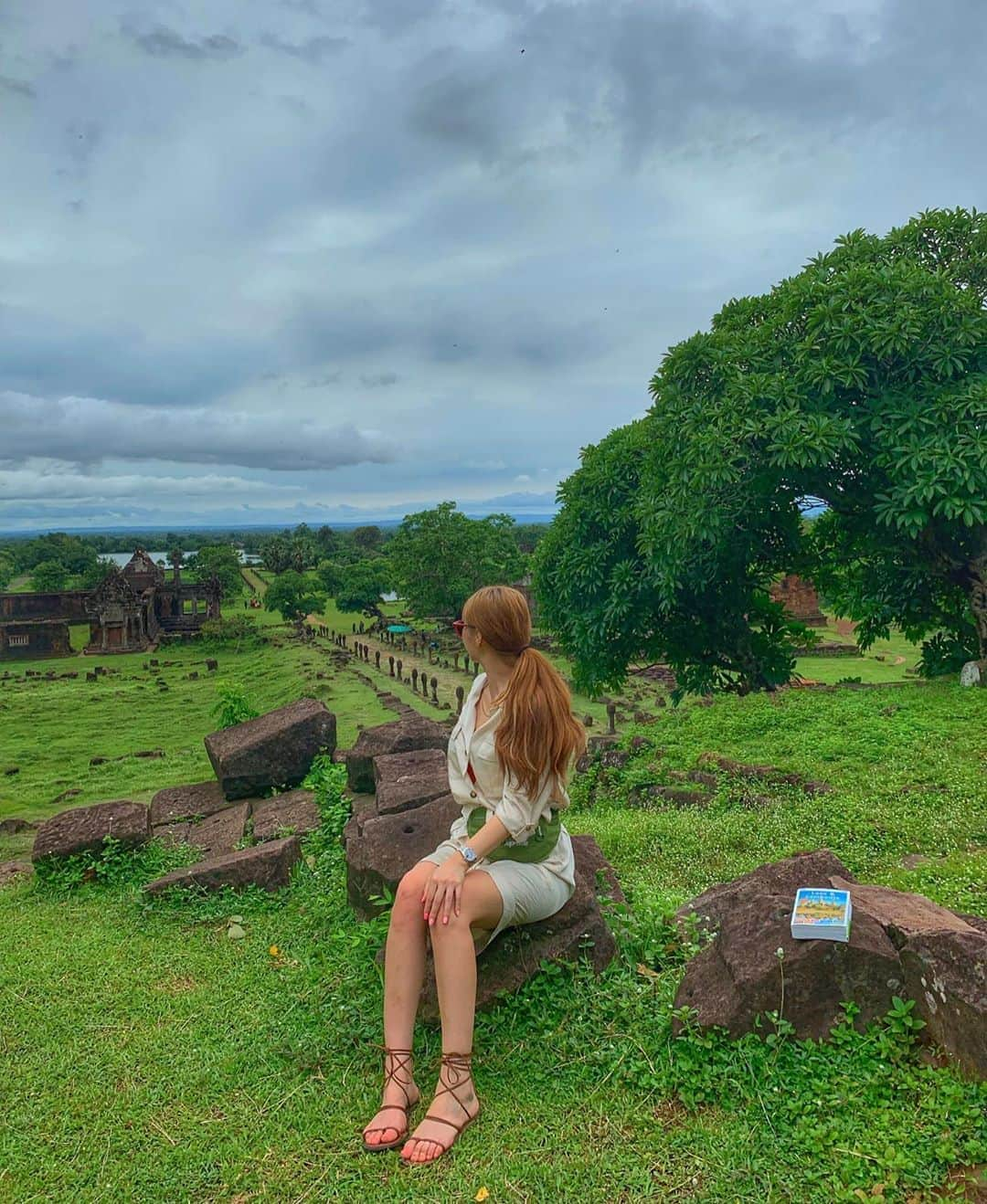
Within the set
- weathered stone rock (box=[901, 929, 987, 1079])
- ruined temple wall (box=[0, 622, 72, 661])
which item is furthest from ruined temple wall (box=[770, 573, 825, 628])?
ruined temple wall (box=[0, 622, 72, 661])

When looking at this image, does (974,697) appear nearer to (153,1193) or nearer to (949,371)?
(949,371)

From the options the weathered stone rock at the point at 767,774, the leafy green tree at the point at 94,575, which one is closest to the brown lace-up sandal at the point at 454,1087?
the weathered stone rock at the point at 767,774

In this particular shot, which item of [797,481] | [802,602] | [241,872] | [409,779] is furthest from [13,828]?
[802,602]

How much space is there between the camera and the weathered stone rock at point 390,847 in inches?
171

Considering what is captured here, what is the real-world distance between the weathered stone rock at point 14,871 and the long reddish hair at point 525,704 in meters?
5.44

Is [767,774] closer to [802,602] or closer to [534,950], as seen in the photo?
[534,950]

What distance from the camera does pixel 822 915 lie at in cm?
294

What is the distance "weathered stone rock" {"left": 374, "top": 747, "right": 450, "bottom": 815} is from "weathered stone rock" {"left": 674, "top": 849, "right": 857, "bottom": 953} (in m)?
1.94

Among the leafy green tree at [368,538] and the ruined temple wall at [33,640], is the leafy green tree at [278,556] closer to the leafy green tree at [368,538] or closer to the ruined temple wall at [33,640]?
the leafy green tree at [368,538]

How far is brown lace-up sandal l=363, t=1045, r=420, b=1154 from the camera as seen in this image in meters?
2.72

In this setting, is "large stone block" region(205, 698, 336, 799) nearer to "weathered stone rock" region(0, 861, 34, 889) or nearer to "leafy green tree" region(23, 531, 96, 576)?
"weathered stone rock" region(0, 861, 34, 889)

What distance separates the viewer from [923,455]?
8859 mm

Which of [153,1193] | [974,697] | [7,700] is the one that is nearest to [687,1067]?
[153,1193]

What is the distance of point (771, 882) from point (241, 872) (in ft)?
12.1
